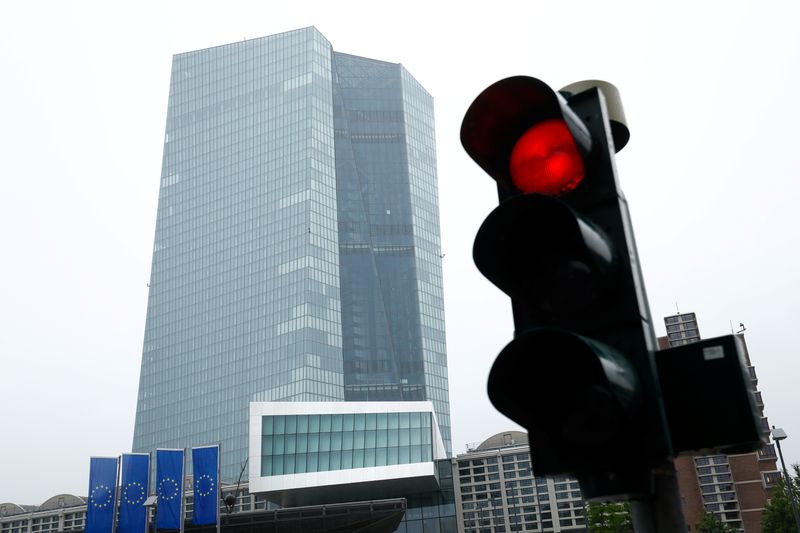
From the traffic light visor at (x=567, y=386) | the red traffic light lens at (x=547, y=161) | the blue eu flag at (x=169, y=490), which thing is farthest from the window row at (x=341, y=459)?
the traffic light visor at (x=567, y=386)

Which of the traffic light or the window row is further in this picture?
the window row

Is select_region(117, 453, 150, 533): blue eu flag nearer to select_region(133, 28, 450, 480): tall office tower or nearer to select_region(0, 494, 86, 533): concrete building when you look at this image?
select_region(133, 28, 450, 480): tall office tower

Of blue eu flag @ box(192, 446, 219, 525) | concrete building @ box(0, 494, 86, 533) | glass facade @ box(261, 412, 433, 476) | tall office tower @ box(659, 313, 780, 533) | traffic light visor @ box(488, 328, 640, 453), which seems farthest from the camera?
concrete building @ box(0, 494, 86, 533)

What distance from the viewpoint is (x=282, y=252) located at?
122 metres

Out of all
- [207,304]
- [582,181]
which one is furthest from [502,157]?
[207,304]

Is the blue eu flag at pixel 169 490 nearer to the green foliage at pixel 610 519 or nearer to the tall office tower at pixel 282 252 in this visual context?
the green foliage at pixel 610 519

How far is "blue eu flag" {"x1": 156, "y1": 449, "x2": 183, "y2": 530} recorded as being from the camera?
40.1 metres

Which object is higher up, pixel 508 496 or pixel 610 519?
pixel 508 496

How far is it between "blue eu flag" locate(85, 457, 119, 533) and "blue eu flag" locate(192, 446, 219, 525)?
Result: 6.63 meters

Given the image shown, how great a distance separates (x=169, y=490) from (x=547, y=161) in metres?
42.4

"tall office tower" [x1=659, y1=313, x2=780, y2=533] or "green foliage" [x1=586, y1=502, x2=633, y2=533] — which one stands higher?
"tall office tower" [x1=659, y1=313, x2=780, y2=533]

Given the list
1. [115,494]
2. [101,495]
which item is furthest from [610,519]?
[101,495]

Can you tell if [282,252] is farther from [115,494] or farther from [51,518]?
[115,494]

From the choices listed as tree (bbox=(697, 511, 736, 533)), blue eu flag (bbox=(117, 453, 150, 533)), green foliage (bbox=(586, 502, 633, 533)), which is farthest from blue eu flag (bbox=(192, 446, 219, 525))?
tree (bbox=(697, 511, 736, 533))
